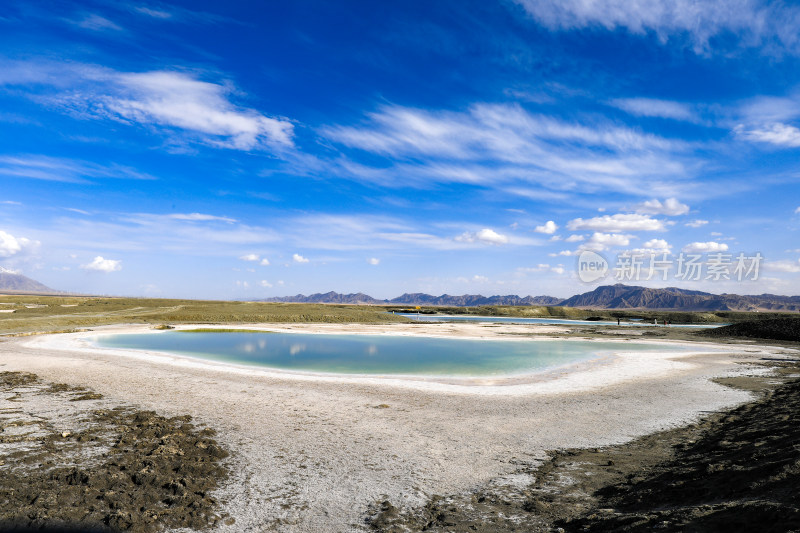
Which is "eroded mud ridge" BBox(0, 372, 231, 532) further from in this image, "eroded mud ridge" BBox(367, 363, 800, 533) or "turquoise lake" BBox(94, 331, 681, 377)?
"turquoise lake" BBox(94, 331, 681, 377)

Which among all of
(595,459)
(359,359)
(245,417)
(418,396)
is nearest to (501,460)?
(595,459)

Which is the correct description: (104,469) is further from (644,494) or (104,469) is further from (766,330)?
(766,330)

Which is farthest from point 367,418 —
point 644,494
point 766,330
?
point 766,330

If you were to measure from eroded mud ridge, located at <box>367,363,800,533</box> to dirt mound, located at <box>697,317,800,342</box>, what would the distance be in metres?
54.9

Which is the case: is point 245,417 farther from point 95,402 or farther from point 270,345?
point 270,345

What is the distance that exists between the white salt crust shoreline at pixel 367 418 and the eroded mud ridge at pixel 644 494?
0.69 meters

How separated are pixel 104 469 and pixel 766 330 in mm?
72505

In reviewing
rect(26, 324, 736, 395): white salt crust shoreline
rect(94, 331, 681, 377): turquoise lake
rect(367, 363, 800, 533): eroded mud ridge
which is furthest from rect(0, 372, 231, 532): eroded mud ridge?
rect(94, 331, 681, 377): turquoise lake

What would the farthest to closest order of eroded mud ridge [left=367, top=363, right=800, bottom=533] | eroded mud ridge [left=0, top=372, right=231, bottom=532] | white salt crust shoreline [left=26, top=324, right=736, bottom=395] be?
white salt crust shoreline [left=26, top=324, right=736, bottom=395] < eroded mud ridge [left=0, top=372, right=231, bottom=532] < eroded mud ridge [left=367, top=363, right=800, bottom=533]

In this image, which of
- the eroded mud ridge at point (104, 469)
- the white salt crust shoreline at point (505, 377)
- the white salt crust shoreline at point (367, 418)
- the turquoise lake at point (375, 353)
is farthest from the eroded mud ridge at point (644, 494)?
the turquoise lake at point (375, 353)

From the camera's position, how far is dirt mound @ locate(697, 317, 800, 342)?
5150 centimetres

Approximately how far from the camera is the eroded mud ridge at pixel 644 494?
20.2 ft

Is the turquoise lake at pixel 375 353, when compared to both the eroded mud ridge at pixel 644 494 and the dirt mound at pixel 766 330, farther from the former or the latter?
the dirt mound at pixel 766 330

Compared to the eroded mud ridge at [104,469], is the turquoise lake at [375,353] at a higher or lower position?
lower
